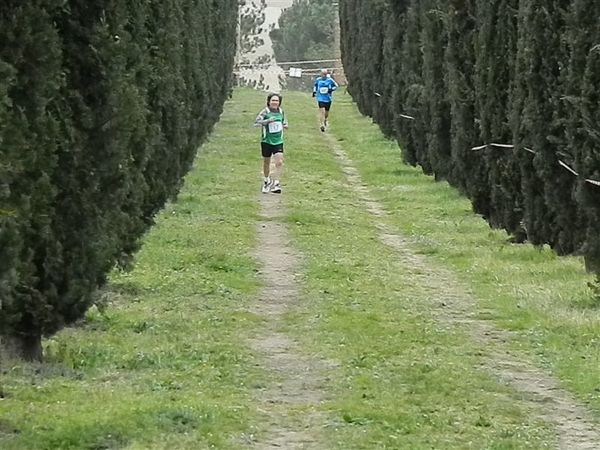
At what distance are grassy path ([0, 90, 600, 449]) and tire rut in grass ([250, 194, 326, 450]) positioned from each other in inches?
0.9

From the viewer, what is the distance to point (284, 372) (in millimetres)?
9070

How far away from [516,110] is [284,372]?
26.6 ft

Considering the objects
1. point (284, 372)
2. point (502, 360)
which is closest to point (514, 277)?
point (502, 360)

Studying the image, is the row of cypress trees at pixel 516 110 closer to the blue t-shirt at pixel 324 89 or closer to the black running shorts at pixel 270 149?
the black running shorts at pixel 270 149

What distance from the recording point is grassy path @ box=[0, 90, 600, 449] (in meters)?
7.39

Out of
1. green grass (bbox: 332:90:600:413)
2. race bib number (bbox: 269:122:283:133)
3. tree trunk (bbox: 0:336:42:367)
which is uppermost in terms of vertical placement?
race bib number (bbox: 269:122:283:133)

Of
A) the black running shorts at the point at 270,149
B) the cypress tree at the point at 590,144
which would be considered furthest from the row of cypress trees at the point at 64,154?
the black running shorts at the point at 270,149

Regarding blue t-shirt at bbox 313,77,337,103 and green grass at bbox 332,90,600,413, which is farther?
blue t-shirt at bbox 313,77,337,103

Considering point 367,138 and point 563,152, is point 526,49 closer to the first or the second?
point 563,152

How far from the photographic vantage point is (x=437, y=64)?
23.2 m

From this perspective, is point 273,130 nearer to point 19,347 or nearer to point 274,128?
point 274,128

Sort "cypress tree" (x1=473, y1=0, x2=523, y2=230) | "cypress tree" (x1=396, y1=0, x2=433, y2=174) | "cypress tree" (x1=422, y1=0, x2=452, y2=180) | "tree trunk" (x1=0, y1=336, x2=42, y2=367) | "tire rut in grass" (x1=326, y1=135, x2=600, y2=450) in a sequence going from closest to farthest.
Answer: "tire rut in grass" (x1=326, y1=135, x2=600, y2=450)
"tree trunk" (x1=0, y1=336, x2=42, y2=367)
"cypress tree" (x1=473, y1=0, x2=523, y2=230)
"cypress tree" (x1=422, y1=0, x2=452, y2=180)
"cypress tree" (x1=396, y1=0, x2=433, y2=174)

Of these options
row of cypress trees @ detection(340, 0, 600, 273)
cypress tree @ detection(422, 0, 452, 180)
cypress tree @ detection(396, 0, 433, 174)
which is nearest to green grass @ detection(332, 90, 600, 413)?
row of cypress trees @ detection(340, 0, 600, 273)

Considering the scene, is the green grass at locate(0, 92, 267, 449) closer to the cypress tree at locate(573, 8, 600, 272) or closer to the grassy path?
the grassy path
